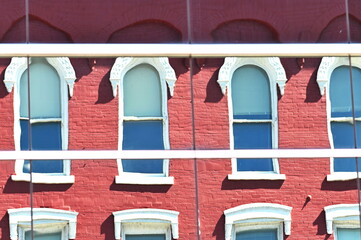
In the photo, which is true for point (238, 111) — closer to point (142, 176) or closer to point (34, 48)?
point (142, 176)

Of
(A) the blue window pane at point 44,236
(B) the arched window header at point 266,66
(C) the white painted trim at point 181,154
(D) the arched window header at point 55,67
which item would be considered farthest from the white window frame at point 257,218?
(D) the arched window header at point 55,67

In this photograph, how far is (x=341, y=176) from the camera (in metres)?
11.1

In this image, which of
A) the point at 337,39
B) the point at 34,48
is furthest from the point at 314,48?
the point at 34,48

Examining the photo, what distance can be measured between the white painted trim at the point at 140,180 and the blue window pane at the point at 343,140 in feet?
5.68

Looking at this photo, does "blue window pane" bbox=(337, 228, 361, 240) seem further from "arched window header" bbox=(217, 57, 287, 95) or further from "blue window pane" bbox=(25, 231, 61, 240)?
"blue window pane" bbox=(25, 231, 61, 240)

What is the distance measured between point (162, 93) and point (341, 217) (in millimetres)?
2192

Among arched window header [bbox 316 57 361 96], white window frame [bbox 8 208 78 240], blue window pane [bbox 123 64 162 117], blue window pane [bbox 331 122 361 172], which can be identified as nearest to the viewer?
white window frame [bbox 8 208 78 240]

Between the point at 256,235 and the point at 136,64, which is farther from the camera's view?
the point at 136,64

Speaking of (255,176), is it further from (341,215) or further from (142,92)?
(142,92)

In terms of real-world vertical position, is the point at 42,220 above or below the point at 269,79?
below

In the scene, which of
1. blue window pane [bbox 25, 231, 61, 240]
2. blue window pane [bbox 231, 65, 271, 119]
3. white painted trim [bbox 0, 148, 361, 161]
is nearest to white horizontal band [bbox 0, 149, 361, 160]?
white painted trim [bbox 0, 148, 361, 161]

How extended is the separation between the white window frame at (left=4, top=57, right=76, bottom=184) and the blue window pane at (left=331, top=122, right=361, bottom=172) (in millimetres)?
2679

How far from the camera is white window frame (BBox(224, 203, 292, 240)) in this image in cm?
1084

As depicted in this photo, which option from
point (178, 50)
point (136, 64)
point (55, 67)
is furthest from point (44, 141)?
point (178, 50)
